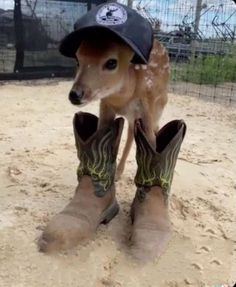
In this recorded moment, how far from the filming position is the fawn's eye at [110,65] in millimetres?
1321

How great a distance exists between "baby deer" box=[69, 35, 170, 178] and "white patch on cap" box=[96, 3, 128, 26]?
0.05 m

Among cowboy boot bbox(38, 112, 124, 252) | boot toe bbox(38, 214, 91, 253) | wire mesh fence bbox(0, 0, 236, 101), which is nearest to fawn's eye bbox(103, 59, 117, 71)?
cowboy boot bbox(38, 112, 124, 252)

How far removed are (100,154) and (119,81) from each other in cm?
25

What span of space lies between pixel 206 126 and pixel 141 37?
180cm

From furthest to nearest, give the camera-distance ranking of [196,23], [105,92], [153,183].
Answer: [196,23] → [153,183] → [105,92]

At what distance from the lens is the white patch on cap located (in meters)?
1.26

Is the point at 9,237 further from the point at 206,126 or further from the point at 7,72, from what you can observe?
the point at 7,72

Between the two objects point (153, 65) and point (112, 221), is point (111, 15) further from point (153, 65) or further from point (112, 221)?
point (112, 221)

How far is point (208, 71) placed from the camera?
4.66 meters

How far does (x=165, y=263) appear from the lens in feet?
4.27

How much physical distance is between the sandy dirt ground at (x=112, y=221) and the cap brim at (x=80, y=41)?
0.54 metres

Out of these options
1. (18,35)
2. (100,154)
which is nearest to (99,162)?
(100,154)

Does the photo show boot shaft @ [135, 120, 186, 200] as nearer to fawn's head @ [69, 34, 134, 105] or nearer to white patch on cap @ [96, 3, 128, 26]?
fawn's head @ [69, 34, 134, 105]

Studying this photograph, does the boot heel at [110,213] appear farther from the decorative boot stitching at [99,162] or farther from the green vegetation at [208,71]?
the green vegetation at [208,71]
